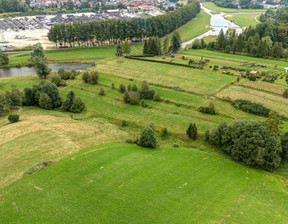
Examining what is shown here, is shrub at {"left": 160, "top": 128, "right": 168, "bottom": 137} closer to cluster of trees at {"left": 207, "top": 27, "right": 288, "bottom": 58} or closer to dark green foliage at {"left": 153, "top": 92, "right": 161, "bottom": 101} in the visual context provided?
dark green foliage at {"left": 153, "top": 92, "right": 161, "bottom": 101}

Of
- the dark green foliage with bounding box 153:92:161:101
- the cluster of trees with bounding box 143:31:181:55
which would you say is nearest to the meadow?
the dark green foliage with bounding box 153:92:161:101

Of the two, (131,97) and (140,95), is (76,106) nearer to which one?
(131,97)

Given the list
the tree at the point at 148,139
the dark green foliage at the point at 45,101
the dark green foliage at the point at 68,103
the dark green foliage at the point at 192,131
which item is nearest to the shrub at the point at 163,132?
the dark green foliage at the point at 192,131

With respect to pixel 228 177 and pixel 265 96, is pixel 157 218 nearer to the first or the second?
pixel 228 177

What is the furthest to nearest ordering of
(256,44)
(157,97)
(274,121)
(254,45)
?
(256,44), (254,45), (157,97), (274,121)

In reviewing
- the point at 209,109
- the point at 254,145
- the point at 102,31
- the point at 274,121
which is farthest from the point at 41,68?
the point at 274,121

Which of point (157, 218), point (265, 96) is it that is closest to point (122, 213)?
point (157, 218)

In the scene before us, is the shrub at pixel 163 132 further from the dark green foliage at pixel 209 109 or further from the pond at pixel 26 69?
the pond at pixel 26 69
